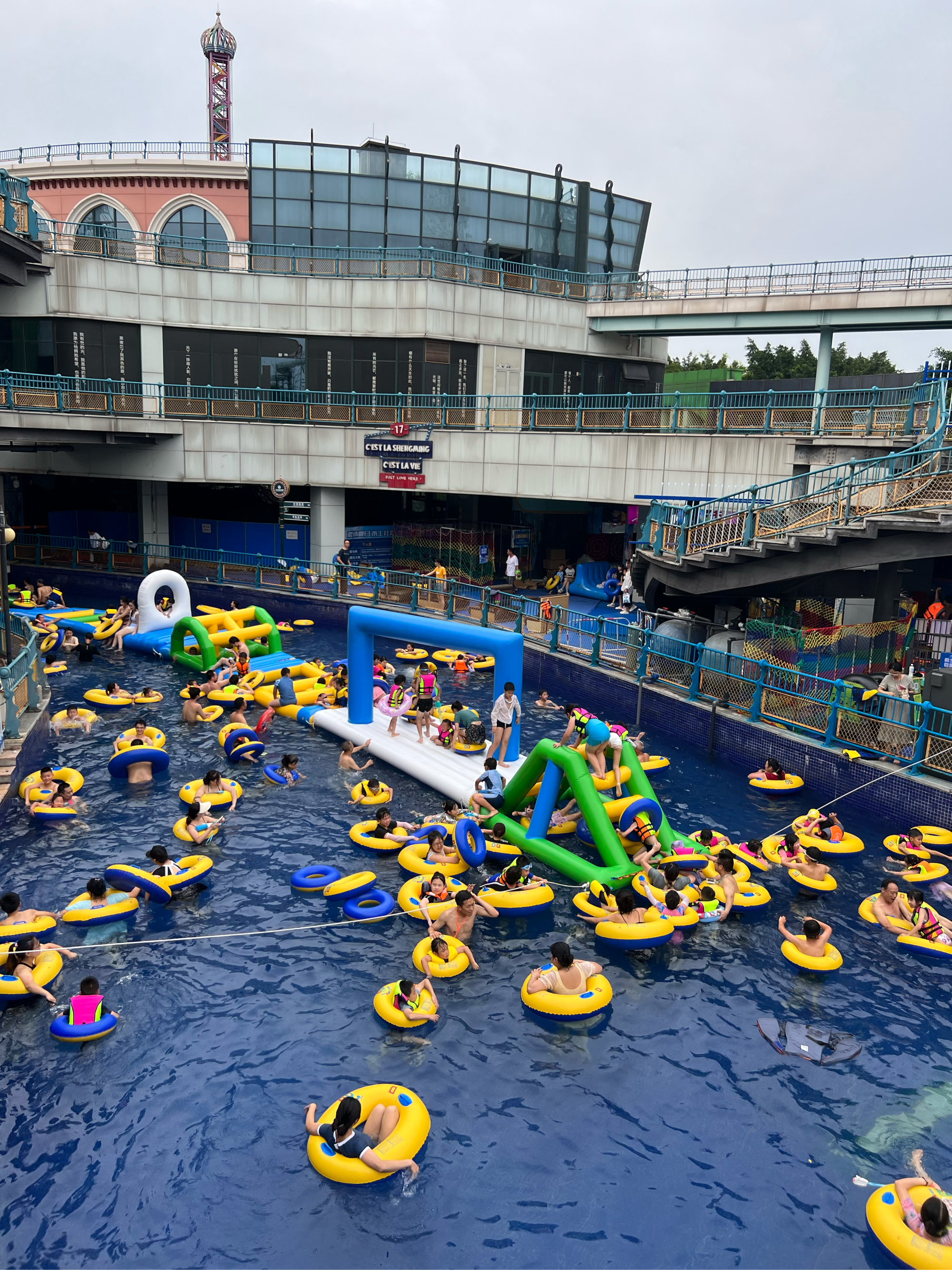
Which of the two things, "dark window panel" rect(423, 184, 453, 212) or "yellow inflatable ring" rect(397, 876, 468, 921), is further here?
"dark window panel" rect(423, 184, 453, 212)

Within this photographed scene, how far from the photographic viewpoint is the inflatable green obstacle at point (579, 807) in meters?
14.0

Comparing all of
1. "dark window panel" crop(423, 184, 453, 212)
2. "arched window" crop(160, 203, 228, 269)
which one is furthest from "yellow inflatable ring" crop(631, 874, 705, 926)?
"dark window panel" crop(423, 184, 453, 212)

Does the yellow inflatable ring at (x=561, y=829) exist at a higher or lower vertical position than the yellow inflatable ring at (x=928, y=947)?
higher

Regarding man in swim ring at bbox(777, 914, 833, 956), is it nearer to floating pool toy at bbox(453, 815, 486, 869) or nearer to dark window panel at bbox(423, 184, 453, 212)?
floating pool toy at bbox(453, 815, 486, 869)

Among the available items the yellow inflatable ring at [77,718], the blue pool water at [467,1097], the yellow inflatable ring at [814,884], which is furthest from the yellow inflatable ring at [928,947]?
the yellow inflatable ring at [77,718]

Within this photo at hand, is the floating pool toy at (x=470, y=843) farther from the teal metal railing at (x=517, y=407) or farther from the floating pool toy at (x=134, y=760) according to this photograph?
the teal metal railing at (x=517, y=407)

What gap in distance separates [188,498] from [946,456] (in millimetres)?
32263

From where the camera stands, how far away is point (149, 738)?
18734 mm

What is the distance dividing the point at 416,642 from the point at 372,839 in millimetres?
5604

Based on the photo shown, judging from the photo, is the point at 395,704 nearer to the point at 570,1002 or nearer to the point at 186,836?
the point at 186,836

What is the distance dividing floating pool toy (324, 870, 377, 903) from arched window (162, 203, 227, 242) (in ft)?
153

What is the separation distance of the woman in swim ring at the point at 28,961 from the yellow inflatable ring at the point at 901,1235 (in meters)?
8.94

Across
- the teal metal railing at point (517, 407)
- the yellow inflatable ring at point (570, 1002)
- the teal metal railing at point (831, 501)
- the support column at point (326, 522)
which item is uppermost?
the teal metal railing at point (517, 407)

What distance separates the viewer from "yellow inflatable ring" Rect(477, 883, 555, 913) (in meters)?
13.0
